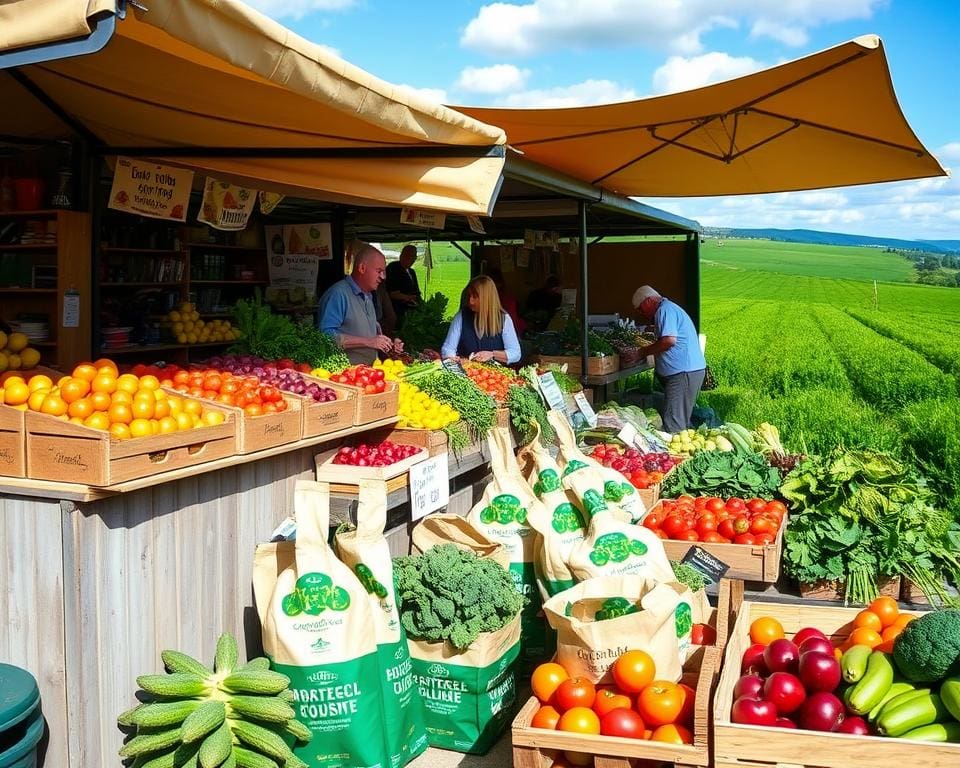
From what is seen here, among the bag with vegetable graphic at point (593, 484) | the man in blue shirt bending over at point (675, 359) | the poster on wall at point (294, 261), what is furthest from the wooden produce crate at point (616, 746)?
the poster on wall at point (294, 261)

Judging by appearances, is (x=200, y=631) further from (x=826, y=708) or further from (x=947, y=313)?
(x=947, y=313)

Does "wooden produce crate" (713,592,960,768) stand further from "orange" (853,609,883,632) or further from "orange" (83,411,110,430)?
"orange" (83,411,110,430)

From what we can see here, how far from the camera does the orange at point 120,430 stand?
2.94 m

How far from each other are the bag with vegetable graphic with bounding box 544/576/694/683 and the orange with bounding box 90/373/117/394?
5.40ft

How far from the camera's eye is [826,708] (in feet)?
8.88

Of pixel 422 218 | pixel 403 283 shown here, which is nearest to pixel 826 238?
pixel 403 283

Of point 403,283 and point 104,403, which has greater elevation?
point 403,283

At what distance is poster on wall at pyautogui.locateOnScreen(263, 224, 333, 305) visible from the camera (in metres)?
10.5

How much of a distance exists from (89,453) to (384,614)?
1.20 metres

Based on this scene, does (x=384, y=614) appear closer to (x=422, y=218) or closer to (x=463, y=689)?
(x=463, y=689)

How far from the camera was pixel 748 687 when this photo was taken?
9.58 feet

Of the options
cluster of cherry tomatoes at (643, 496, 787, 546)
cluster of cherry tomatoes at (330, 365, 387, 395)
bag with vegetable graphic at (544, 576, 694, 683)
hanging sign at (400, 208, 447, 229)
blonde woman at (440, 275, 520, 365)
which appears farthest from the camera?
blonde woman at (440, 275, 520, 365)

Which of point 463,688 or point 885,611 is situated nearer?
point 885,611

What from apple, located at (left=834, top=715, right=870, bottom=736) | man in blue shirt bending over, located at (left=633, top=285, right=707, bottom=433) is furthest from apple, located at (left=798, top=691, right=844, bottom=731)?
man in blue shirt bending over, located at (left=633, top=285, right=707, bottom=433)
